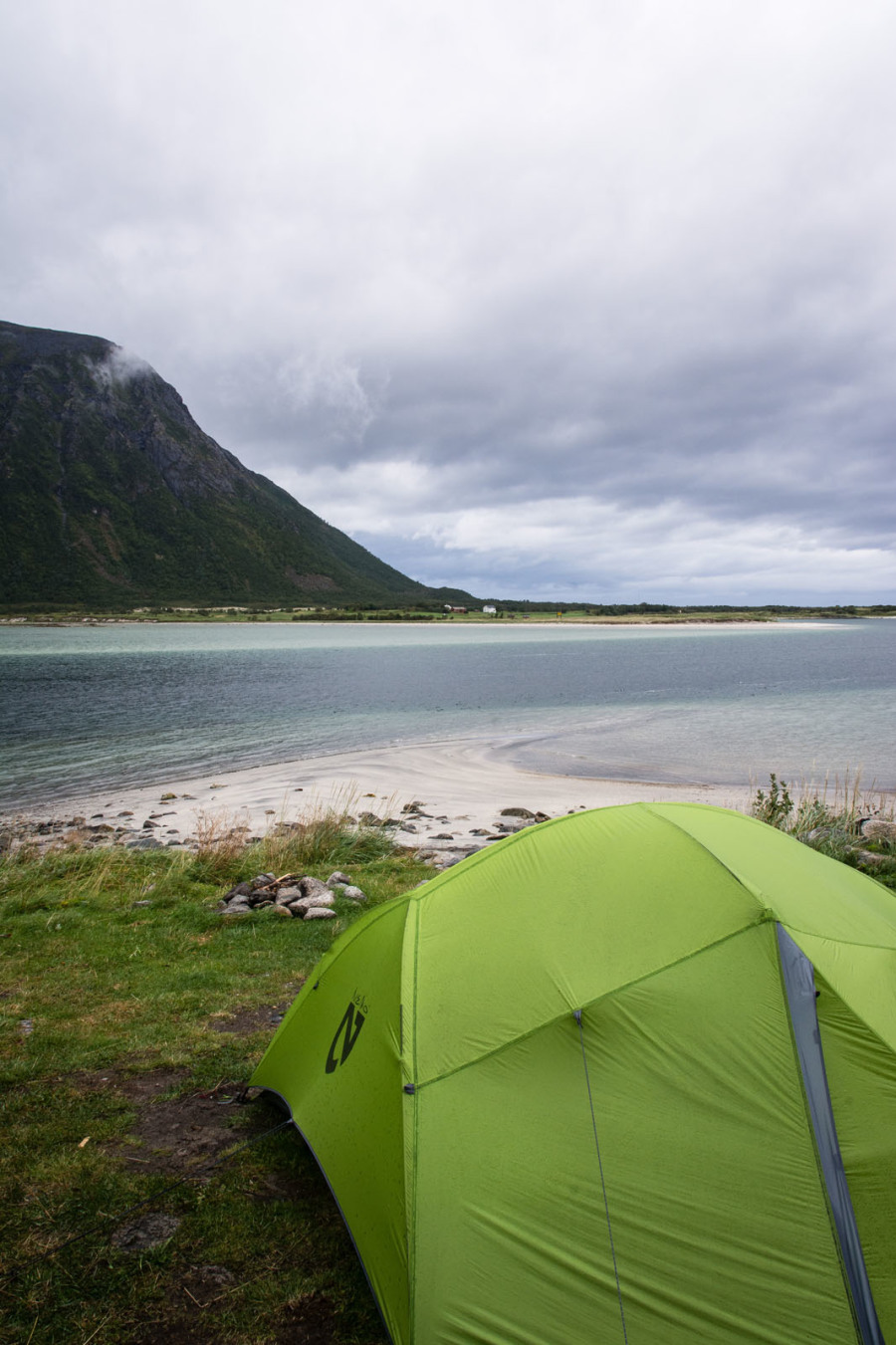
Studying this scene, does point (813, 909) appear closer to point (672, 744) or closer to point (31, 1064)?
point (31, 1064)

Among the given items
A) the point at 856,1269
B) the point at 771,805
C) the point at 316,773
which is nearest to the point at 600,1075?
the point at 856,1269

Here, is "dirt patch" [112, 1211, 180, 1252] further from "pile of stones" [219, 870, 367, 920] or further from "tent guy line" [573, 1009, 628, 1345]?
"pile of stones" [219, 870, 367, 920]

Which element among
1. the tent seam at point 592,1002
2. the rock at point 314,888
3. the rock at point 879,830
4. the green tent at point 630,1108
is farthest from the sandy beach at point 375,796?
the tent seam at point 592,1002

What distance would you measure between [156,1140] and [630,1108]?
368 cm

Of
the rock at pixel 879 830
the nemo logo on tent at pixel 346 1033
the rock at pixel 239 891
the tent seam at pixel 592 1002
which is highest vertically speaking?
the tent seam at pixel 592 1002

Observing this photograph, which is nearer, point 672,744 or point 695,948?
point 695,948

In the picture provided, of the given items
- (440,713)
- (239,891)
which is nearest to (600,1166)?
(239,891)

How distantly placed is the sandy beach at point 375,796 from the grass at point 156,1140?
231 inches

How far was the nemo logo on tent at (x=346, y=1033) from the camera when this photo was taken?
492 cm

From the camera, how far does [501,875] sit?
16.8ft

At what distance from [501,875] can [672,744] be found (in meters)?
24.8

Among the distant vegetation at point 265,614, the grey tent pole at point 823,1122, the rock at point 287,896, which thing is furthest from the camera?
the distant vegetation at point 265,614

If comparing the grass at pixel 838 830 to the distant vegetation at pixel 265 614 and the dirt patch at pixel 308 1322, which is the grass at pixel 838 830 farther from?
the distant vegetation at pixel 265 614

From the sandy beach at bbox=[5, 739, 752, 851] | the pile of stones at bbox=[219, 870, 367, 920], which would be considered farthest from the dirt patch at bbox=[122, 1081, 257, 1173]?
the sandy beach at bbox=[5, 739, 752, 851]
